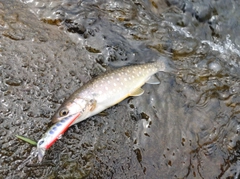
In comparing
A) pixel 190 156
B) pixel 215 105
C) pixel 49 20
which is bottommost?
pixel 190 156

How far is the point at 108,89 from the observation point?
373 centimetres

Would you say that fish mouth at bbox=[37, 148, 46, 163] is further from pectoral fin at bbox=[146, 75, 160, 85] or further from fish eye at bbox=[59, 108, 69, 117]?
pectoral fin at bbox=[146, 75, 160, 85]

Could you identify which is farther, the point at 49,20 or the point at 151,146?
the point at 49,20

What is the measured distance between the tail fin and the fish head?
1.46 m

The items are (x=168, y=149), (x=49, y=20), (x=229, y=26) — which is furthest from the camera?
(x=229, y=26)

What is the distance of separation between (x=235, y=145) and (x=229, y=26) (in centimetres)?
270

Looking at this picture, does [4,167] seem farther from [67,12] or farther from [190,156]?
[67,12]

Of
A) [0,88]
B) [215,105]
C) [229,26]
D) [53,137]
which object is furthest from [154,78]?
[229,26]

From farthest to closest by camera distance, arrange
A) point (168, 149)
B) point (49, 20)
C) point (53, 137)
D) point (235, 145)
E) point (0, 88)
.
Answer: point (49, 20), point (235, 145), point (168, 149), point (0, 88), point (53, 137)

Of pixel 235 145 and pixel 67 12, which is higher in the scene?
pixel 67 12

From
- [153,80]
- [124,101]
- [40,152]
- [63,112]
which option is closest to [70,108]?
[63,112]

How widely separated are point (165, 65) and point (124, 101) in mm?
979

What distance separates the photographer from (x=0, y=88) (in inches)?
138

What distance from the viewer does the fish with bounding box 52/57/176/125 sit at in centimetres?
339
